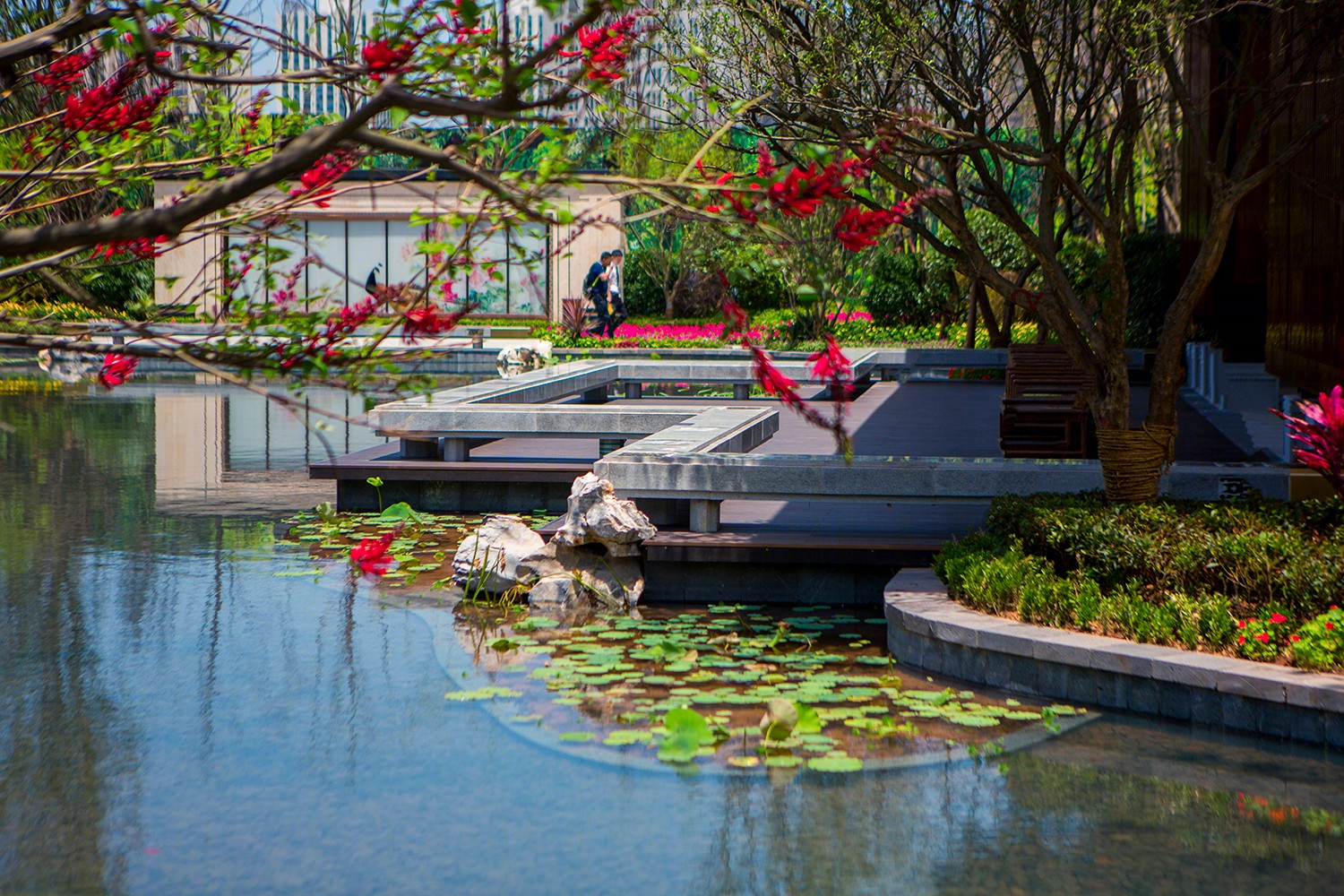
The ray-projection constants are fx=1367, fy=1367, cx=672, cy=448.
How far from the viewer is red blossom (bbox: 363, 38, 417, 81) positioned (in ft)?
11.6

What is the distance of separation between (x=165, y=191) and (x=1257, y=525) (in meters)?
42.1

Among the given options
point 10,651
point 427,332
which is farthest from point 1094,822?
point 10,651

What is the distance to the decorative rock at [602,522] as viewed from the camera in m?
8.60

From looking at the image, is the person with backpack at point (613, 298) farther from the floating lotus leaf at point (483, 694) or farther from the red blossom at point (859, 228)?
the red blossom at point (859, 228)

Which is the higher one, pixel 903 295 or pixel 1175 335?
pixel 903 295

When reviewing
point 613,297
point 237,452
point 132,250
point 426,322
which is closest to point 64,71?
point 132,250

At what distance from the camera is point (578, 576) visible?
868 cm

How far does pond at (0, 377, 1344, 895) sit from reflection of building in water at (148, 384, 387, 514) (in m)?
4.37

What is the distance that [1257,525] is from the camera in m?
7.27

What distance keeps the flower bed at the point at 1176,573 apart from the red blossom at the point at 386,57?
466 cm

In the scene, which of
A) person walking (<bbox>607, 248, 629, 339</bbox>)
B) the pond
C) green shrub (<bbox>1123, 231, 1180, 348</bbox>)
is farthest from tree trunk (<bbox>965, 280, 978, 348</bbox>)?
the pond

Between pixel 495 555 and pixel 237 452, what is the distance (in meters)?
9.16

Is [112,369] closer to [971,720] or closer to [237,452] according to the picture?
[971,720]

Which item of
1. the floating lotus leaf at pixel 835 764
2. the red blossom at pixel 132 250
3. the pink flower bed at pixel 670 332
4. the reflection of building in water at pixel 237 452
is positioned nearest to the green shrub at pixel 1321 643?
the floating lotus leaf at pixel 835 764
